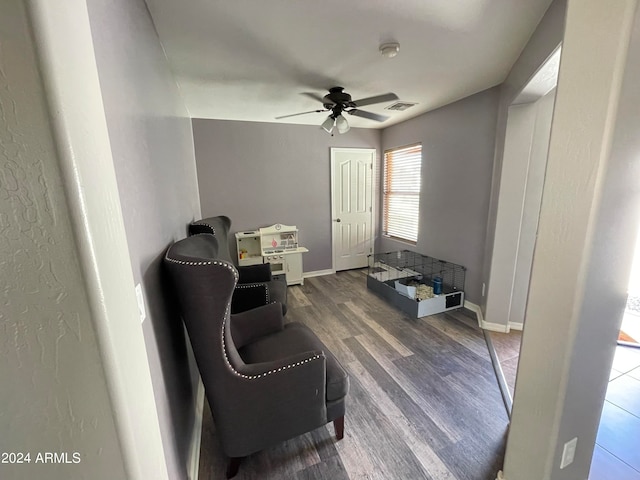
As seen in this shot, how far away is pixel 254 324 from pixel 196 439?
717mm

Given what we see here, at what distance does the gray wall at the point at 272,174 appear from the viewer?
391cm

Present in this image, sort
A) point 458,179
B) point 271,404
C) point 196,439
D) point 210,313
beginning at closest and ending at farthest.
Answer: point 210,313
point 271,404
point 196,439
point 458,179

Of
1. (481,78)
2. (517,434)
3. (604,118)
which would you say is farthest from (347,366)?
(481,78)

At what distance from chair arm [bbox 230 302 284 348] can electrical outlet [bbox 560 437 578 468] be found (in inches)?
63.7

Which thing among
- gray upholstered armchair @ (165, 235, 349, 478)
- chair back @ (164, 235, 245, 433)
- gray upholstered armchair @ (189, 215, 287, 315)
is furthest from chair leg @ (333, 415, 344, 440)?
gray upholstered armchair @ (189, 215, 287, 315)

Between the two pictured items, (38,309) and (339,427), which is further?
(339,427)

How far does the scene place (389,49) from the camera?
75.7 inches

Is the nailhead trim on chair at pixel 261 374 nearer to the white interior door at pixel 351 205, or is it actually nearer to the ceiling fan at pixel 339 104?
the ceiling fan at pixel 339 104

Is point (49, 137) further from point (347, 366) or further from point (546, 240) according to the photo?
point (347, 366)

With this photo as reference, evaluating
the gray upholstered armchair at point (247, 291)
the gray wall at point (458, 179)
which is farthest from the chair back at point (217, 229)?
the gray wall at point (458, 179)

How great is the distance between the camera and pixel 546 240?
3.64 feet

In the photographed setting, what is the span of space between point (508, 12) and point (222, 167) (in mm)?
3442

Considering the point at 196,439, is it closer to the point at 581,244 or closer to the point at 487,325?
the point at 581,244

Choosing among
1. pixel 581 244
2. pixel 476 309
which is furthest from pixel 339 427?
pixel 476 309
